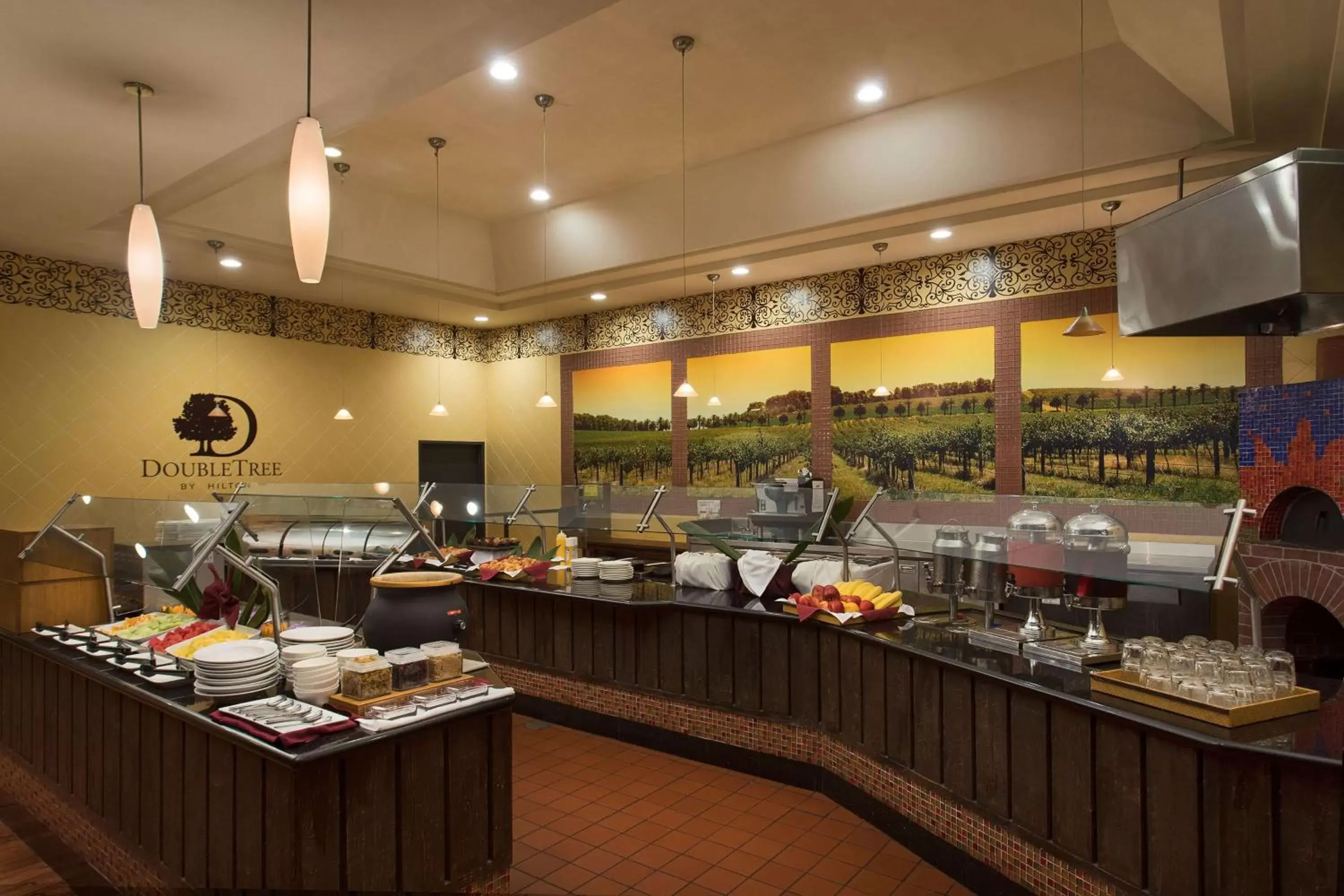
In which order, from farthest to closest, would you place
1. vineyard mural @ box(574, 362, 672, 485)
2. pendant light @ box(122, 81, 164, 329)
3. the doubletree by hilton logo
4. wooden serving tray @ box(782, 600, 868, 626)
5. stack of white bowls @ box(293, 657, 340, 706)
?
vineyard mural @ box(574, 362, 672, 485) → the doubletree by hilton logo → wooden serving tray @ box(782, 600, 868, 626) → pendant light @ box(122, 81, 164, 329) → stack of white bowls @ box(293, 657, 340, 706)

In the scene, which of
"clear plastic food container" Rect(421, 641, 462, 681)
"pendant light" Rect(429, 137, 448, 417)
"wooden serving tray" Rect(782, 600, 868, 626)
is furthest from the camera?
"pendant light" Rect(429, 137, 448, 417)

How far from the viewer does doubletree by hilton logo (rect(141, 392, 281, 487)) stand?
8133mm

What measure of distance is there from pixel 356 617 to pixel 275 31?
12.5ft

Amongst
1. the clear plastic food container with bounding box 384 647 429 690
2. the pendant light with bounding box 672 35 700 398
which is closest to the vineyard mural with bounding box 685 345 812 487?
the pendant light with bounding box 672 35 700 398

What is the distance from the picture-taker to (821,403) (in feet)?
26.9

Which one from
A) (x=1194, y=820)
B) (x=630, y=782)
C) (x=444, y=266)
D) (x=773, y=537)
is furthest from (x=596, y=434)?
(x=1194, y=820)

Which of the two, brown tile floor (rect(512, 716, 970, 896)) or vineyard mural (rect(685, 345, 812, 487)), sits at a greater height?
vineyard mural (rect(685, 345, 812, 487))

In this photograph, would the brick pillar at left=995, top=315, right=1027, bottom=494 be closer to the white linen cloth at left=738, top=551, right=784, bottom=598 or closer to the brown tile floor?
the white linen cloth at left=738, top=551, right=784, bottom=598

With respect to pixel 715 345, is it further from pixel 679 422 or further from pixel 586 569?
pixel 586 569

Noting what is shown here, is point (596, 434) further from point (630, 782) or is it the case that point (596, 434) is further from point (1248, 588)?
point (1248, 588)

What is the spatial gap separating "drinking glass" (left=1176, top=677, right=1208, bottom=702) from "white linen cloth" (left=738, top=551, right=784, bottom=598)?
226cm

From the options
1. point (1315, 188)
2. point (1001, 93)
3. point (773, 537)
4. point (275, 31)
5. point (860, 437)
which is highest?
point (1001, 93)

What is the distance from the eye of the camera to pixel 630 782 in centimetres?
404

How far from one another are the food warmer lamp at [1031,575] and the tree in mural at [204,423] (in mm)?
8060
